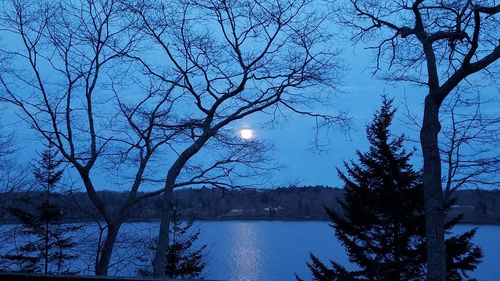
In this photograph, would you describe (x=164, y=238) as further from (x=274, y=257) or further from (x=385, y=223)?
(x=274, y=257)

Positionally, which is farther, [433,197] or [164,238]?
[164,238]

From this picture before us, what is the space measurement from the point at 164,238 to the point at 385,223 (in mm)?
6895

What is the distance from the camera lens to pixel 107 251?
11.5m

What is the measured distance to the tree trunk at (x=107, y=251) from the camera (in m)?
11.4

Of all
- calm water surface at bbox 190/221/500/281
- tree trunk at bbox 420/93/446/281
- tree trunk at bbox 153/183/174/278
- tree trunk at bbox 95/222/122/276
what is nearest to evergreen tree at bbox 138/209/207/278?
calm water surface at bbox 190/221/500/281

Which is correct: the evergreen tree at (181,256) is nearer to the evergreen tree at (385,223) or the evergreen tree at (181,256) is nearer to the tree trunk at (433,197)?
the evergreen tree at (385,223)

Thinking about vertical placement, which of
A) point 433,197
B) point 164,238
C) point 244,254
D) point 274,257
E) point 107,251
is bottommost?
point 274,257

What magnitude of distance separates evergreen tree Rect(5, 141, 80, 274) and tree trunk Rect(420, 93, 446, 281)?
1247 cm

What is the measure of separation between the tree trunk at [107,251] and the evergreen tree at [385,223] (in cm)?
599

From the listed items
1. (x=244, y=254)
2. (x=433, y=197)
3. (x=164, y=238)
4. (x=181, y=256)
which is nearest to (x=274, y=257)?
(x=244, y=254)

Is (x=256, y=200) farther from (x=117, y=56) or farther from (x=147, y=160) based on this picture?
(x=117, y=56)

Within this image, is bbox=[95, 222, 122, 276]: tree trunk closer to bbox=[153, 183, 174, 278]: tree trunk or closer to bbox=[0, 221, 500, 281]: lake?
bbox=[0, 221, 500, 281]: lake

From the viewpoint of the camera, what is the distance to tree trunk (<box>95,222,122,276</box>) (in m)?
11.4

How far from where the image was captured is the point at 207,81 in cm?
1059
